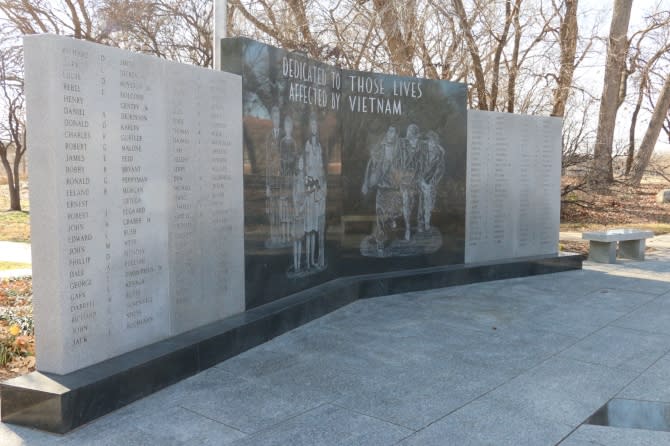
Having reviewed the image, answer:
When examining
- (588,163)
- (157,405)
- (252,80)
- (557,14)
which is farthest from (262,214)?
(588,163)

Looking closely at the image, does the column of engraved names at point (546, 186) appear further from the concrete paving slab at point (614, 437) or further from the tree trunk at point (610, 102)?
the tree trunk at point (610, 102)

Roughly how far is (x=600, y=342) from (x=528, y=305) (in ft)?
5.43

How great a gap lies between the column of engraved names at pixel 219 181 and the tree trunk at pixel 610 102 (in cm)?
1543

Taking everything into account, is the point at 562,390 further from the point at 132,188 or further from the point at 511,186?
the point at 511,186

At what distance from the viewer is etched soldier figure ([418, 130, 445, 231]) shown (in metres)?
8.96

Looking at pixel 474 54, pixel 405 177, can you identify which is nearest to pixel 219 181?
pixel 405 177

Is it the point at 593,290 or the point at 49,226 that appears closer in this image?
the point at 49,226

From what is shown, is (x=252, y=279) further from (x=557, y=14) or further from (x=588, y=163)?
(x=588, y=163)

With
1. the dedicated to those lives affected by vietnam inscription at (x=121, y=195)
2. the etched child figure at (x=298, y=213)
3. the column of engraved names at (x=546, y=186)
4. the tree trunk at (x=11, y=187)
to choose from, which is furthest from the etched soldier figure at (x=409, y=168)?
the tree trunk at (x=11, y=187)

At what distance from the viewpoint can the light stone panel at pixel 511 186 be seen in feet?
31.5

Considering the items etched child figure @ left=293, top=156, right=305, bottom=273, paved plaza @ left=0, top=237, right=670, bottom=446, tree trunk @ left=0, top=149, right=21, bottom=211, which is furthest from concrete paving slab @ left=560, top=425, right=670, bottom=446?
tree trunk @ left=0, top=149, right=21, bottom=211

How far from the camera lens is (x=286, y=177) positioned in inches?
274

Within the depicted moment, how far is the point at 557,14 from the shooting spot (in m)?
16.1

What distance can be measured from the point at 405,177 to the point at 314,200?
175 centimetres
